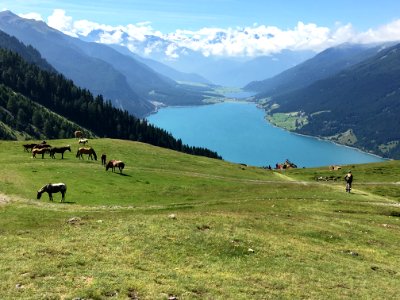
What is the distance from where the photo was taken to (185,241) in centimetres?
2669

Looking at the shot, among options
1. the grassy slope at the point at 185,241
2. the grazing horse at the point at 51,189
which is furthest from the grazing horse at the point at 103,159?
the grazing horse at the point at 51,189

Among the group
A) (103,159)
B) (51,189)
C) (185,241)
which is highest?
(103,159)

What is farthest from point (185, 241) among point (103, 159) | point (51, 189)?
point (103, 159)

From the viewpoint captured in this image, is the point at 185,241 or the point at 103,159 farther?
the point at 103,159

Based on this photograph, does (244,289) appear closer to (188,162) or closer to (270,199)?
(270,199)

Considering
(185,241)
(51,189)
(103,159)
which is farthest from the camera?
(103,159)

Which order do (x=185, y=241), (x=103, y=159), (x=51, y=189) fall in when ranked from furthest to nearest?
(x=103, y=159) < (x=51, y=189) < (x=185, y=241)

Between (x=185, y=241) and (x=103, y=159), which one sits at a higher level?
(x=103, y=159)

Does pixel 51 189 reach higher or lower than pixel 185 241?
higher

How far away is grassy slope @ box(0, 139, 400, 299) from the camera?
19500 mm

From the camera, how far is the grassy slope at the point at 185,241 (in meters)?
19.5

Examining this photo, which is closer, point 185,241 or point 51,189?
point 185,241

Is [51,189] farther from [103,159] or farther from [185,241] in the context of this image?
[103,159]

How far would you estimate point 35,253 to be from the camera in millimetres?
21969
